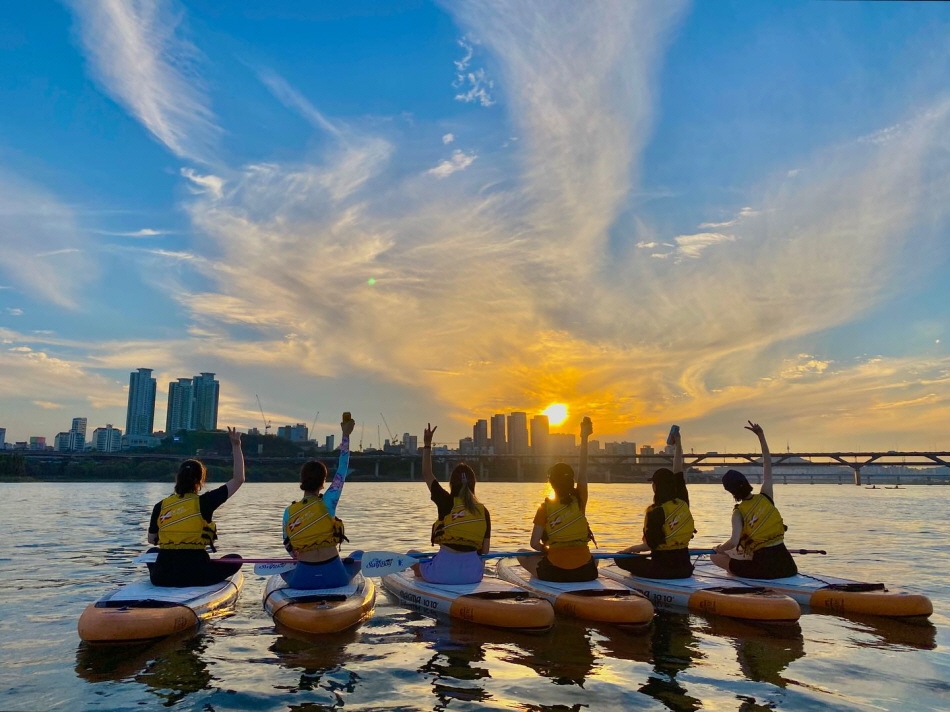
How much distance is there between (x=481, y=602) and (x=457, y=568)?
4.44ft

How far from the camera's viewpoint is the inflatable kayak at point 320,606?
9.23 metres

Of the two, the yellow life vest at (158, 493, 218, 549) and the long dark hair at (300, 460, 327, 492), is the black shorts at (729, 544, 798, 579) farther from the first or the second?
the yellow life vest at (158, 493, 218, 549)

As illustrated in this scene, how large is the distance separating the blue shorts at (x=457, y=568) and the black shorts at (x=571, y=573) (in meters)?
1.31

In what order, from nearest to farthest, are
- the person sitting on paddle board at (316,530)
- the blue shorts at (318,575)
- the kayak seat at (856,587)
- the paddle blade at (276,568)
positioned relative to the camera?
the person sitting on paddle board at (316,530) → the blue shorts at (318,575) → the kayak seat at (856,587) → the paddle blade at (276,568)

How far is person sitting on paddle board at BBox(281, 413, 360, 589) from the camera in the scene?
994cm

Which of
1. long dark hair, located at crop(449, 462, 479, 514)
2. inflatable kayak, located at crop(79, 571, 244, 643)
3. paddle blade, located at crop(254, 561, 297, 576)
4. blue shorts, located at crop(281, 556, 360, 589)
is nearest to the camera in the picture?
inflatable kayak, located at crop(79, 571, 244, 643)

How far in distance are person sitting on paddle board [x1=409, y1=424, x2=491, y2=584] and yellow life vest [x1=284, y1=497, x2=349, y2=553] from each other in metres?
1.75

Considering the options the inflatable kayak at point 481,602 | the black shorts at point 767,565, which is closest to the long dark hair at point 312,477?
the inflatable kayak at point 481,602

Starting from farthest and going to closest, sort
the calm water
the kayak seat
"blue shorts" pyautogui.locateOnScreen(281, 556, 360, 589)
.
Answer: the kayak seat < "blue shorts" pyautogui.locateOnScreen(281, 556, 360, 589) < the calm water

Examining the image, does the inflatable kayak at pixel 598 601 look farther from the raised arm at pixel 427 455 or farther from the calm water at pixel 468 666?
the raised arm at pixel 427 455

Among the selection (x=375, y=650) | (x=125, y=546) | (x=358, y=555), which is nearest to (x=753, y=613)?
(x=375, y=650)

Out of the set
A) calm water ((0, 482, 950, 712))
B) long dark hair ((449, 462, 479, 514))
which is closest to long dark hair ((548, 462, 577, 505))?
long dark hair ((449, 462, 479, 514))

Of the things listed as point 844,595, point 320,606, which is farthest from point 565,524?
point 844,595

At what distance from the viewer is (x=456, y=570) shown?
1139 centimetres
